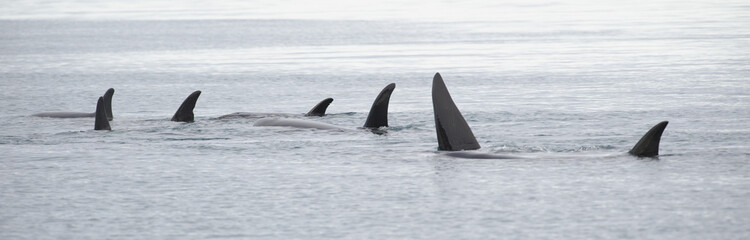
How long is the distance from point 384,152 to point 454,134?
1.18m

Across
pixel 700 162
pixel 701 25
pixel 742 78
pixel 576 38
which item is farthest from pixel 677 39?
pixel 700 162

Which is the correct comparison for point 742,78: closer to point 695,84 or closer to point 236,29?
point 695,84

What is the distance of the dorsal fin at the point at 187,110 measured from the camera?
1978 centimetres

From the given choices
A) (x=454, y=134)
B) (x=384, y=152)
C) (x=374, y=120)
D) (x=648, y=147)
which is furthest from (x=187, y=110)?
(x=648, y=147)

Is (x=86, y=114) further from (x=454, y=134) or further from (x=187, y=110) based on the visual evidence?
(x=454, y=134)

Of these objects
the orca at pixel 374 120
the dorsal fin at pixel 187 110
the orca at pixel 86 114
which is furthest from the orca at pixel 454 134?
the orca at pixel 86 114

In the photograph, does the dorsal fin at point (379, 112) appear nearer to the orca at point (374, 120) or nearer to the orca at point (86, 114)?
the orca at point (374, 120)

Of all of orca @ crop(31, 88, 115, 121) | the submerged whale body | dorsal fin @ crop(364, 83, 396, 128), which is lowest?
orca @ crop(31, 88, 115, 121)

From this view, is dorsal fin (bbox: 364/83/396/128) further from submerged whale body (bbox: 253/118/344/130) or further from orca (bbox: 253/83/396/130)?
submerged whale body (bbox: 253/118/344/130)

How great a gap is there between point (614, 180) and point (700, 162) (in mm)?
1745

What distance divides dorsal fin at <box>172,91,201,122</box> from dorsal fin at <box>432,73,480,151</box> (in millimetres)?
6015

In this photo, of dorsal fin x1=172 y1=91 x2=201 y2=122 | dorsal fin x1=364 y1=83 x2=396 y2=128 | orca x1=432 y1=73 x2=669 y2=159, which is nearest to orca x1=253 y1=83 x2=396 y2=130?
dorsal fin x1=364 y1=83 x2=396 y2=128

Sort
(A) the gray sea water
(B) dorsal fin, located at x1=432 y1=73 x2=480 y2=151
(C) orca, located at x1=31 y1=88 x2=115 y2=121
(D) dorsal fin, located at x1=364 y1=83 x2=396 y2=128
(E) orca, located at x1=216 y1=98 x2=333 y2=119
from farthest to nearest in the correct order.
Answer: (C) orca, located at x1=31 y1=88 x2=115 y2=121, (E) orca, located at x1=216 y1=98 x2=333 y2=119, (D) dorsal fin, located at x1=364 y1=83 x2=396 y2=128, (B) dorsal fin, located at x1=432 y1=73 x2=480 y2=151, (A) the gray sea water

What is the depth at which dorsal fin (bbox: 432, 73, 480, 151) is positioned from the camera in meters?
14.8
